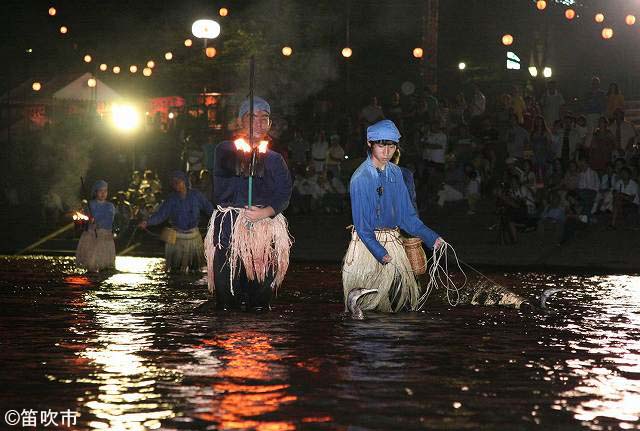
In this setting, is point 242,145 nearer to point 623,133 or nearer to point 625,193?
point 625,193

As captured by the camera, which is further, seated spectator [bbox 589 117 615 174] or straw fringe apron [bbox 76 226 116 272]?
seated spectator [bbox 589 117 615 174]

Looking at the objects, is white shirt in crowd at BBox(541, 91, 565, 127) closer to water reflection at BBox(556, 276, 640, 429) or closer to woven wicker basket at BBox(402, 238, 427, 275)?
water reflection at BBox(556, 276, 640, 429)

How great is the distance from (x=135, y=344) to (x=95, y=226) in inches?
371

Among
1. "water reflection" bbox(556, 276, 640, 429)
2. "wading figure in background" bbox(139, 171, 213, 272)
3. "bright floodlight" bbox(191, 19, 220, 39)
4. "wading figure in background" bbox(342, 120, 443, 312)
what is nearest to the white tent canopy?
"bright floodlight" bbox(191, 19, 220, 39)

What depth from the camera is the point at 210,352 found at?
10.4 meters

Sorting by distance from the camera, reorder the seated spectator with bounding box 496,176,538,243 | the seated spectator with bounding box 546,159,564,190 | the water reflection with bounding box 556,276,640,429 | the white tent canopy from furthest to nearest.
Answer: the white tent canopy
the seated spectator with bounding box 546,159,564,190
the seated spectator with bounding box 496,176,538,243
the water reflection with bounding box 556,276,640,429

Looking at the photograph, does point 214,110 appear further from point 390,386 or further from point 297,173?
point 390,386

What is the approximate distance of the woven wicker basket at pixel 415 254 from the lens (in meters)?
12.6

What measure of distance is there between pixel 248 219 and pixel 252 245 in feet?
0.82

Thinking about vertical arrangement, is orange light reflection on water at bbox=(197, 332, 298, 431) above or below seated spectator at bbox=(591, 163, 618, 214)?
below

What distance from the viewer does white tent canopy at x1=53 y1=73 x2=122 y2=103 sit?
42719 millimetres

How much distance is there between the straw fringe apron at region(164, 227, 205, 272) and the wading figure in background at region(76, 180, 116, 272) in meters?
1.14

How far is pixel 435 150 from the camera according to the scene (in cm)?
2773

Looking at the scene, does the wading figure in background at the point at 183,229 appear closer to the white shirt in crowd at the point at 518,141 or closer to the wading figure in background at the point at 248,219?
the wading figure in background at the point at 248,219
